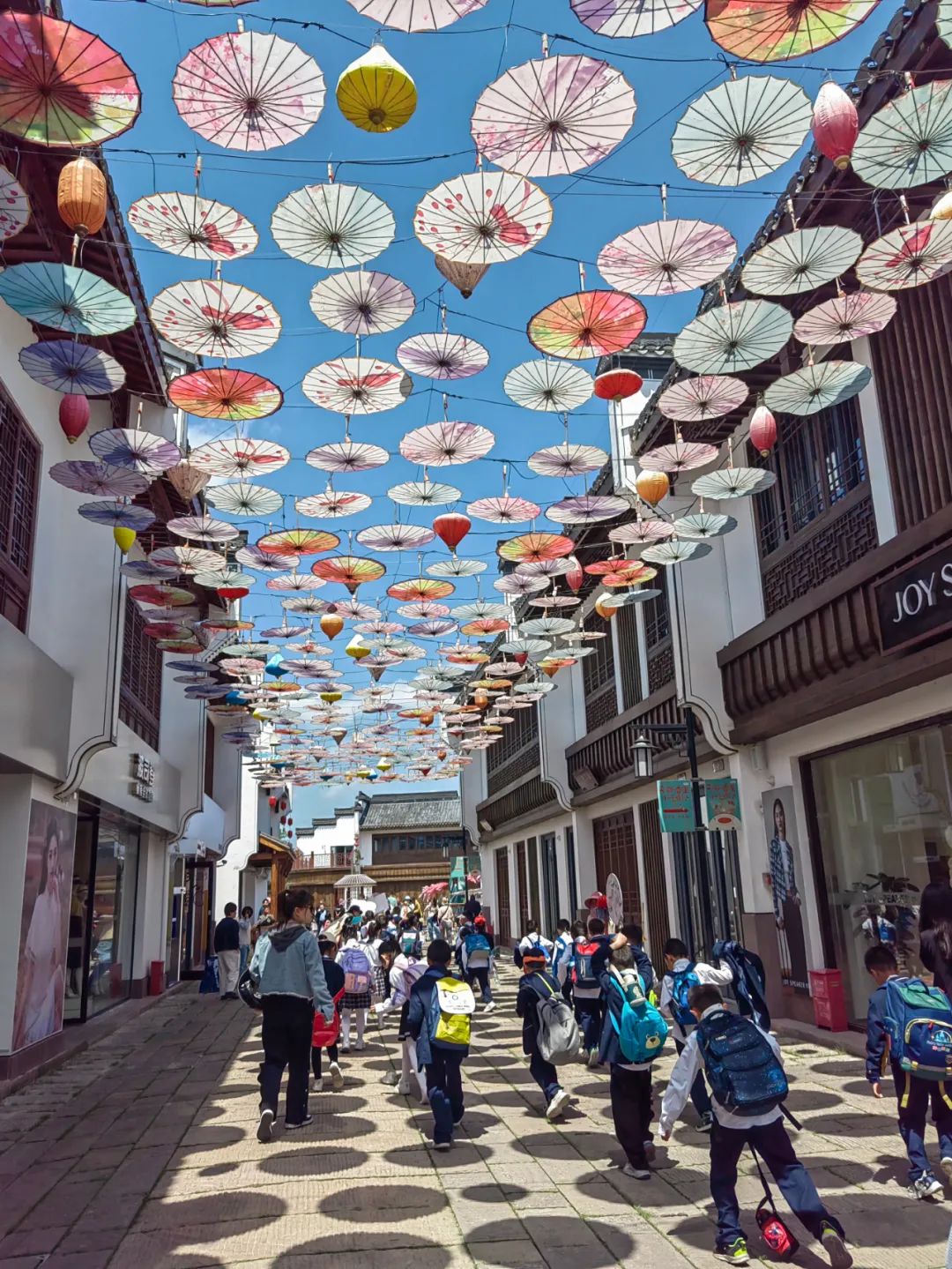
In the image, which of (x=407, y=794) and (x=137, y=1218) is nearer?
(x=137, y=1218)

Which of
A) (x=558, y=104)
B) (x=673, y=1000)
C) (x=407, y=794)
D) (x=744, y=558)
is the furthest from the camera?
(x=407, y=794)

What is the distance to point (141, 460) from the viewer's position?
29.5 ft

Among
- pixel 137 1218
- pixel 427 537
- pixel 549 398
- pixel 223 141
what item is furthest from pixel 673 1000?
pixel 223 141

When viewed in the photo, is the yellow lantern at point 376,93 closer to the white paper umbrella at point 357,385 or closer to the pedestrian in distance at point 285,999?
the white paper umbrella at point 357,385

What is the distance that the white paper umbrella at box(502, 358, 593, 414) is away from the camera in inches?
325

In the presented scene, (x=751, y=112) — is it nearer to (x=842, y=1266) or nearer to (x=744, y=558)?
(x=842, y=1266)

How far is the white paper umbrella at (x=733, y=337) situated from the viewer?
7.32 metres

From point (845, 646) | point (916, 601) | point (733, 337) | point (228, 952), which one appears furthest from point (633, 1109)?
point (228, 952)

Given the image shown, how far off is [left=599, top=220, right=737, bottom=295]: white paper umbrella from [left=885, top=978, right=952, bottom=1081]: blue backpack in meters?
4.96

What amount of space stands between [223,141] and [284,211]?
62 cm

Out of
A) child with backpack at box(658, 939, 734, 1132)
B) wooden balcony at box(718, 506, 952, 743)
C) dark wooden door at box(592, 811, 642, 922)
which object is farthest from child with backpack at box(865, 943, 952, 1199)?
dark wooden door at box(592, 811, 642, 922)

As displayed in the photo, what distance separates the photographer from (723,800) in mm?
12539

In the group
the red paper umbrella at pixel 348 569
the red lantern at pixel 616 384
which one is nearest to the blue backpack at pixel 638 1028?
the red lantern at pixel 616 384

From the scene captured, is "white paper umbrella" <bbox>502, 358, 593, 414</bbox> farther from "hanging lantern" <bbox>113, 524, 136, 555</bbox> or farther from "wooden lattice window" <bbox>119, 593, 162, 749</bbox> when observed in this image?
"wooden lattice window" <bbox>119, 593, 162, 749</bbox>
